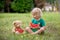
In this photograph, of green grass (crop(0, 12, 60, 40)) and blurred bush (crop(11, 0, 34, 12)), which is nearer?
green grass (crop(0, 12, 60, 40))

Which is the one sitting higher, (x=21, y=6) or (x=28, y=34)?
(x=28, y=34)

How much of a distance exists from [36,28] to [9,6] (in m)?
13.2

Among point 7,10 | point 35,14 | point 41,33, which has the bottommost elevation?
point 7,10

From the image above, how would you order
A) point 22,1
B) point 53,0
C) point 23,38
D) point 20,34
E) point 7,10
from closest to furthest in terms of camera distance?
point 23,38, point 20,34, point 53,0, point 22,1, point 7,10

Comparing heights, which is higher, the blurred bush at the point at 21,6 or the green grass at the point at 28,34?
the green grass at the point at 28,34

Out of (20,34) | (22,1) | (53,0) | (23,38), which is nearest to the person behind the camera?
(23,38)

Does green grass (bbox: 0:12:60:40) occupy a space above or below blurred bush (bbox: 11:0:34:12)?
above

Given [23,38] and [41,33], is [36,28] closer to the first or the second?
[41,33]

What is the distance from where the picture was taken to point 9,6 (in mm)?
19781

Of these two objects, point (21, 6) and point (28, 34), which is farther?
point (21, 6)

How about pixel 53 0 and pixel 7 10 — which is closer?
A: pixel 53 0

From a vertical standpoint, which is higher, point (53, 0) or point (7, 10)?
point (53, 0)

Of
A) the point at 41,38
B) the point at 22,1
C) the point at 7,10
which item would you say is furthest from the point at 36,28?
the point at 7,10

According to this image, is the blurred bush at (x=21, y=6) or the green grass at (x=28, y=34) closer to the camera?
the green grass at (x=28, y=34)
